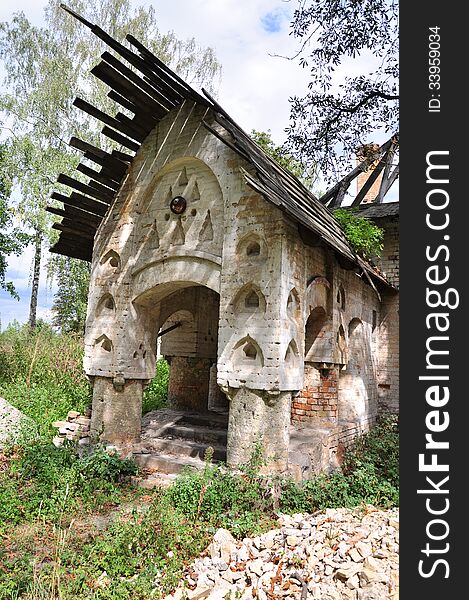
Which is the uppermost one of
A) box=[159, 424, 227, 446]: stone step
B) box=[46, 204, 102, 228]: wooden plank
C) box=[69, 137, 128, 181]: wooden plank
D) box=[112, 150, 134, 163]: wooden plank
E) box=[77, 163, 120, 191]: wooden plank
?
box=[112, 150, 134, 163]: wooden plank

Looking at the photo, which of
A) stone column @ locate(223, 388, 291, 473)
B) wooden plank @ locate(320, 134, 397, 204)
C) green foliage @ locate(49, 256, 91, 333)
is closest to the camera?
stone column @ locate(223, 388, 291, 473)

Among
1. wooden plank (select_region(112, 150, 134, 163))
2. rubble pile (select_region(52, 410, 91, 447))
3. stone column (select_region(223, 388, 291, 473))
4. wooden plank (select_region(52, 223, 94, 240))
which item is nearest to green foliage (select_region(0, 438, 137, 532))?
rubble pile (select_region(52, 410, 91, 447))

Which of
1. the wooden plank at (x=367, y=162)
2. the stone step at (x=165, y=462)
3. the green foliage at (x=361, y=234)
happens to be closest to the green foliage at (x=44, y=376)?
the stone step at (x=165, y=462)

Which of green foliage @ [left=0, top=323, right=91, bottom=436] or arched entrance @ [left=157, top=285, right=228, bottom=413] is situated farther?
green foliage @ [left=0, top=323, right=91, bottom=436]

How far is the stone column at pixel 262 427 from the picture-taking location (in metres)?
6.85

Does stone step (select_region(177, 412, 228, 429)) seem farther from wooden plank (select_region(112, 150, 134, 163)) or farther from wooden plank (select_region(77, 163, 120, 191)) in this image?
wooden plank (select_region(112, 150, 134, 163))

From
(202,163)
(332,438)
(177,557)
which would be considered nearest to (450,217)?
(177,557)

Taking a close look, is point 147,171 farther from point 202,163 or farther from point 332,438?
point 332,438

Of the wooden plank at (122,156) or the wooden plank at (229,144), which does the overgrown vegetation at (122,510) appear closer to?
the wooden plank at (229,144)

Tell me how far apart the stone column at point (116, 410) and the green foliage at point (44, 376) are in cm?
258

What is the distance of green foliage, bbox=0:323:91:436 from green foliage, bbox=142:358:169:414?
1.61m

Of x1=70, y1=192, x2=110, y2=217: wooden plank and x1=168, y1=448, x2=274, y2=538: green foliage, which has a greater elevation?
x1=70, y1=192, x2=110, y2=217: wooden plank

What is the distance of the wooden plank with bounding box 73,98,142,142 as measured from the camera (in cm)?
750

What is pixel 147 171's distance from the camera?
8.84m
